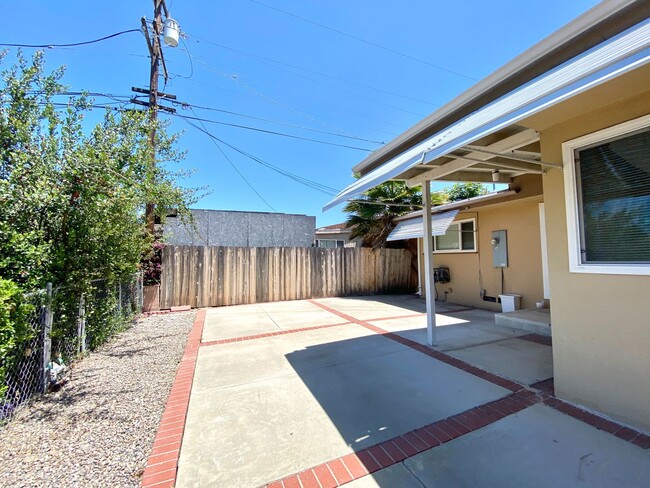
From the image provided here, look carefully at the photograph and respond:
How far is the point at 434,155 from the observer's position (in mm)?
2738

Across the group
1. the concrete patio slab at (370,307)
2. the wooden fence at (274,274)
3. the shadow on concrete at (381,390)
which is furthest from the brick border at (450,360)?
the wooden fence at (274,274)

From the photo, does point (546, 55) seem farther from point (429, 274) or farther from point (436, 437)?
point (436, 437)

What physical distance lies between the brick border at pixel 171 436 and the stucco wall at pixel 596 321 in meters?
3.80

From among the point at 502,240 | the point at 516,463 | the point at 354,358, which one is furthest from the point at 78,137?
the point at 502,240

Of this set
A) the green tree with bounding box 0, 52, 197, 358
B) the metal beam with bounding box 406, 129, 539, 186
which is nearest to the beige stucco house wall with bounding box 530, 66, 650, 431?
the metal beam with bounding box 406, 129, 539, 186

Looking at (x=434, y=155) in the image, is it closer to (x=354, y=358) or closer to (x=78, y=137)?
(x=354, y=358)

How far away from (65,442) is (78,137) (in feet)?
12.7

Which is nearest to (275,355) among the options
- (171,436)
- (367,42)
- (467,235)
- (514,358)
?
(171,436)

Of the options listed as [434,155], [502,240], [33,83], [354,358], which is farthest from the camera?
[502,240]

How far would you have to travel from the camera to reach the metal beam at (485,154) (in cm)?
361

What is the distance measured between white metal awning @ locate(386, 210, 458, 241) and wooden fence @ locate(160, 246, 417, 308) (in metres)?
1.74

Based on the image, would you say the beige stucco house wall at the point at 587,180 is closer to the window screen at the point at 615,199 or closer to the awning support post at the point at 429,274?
the window screen at the point at 615,199

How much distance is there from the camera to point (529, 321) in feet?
18.6

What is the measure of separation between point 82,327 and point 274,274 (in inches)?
247
